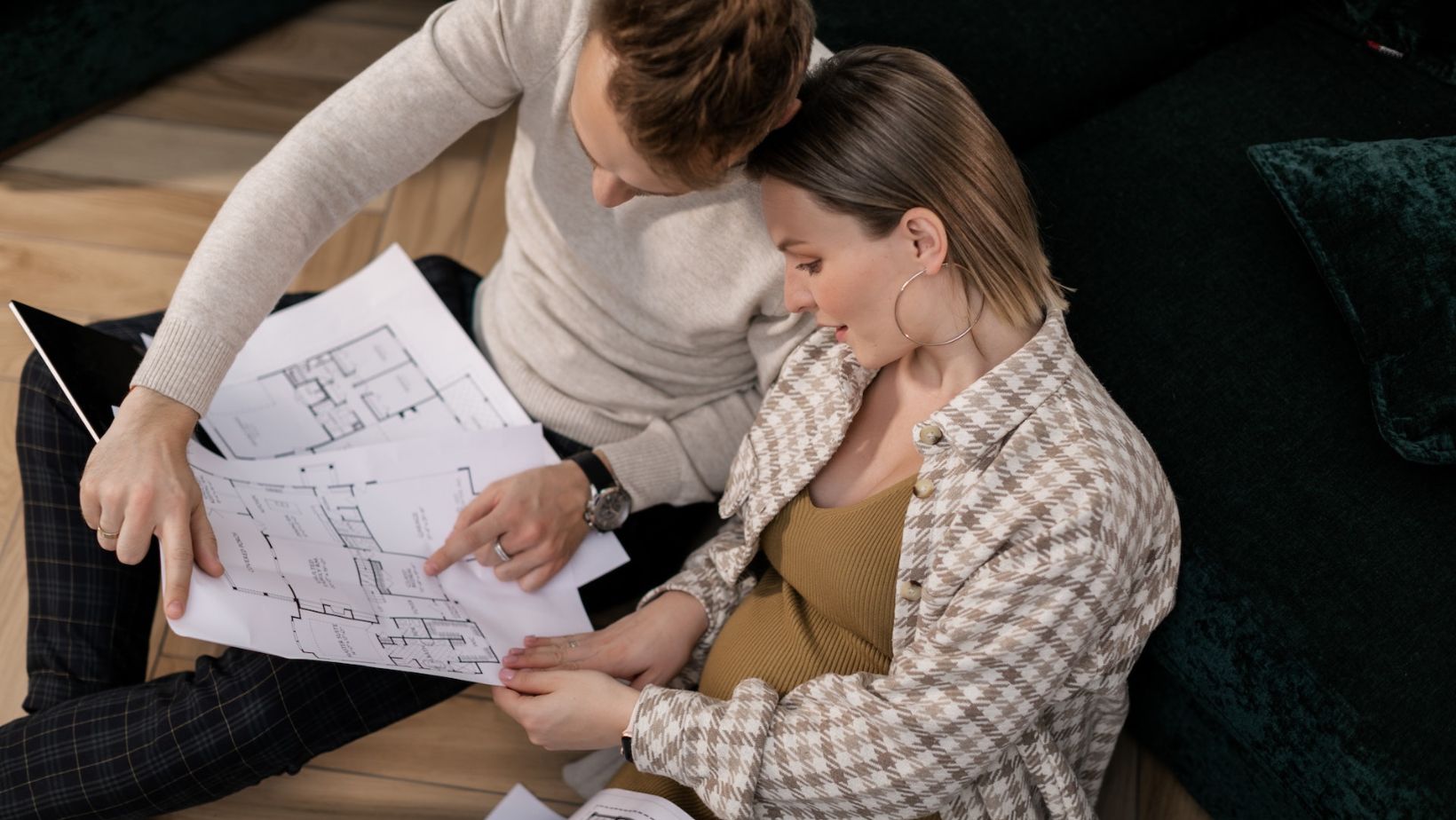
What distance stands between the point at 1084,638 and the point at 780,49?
54cm

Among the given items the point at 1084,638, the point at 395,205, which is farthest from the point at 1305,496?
the point at 395,205

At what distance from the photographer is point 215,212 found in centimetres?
184

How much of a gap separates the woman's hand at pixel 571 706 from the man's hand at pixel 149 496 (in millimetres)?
312

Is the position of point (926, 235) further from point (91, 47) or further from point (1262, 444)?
point (91, 47)

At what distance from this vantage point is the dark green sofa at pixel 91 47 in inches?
67.6

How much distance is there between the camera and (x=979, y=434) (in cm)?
98

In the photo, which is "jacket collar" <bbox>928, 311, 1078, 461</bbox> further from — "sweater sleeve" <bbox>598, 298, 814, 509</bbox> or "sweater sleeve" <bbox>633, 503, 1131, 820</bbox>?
"sweater sleeve" <bbox>598, 298, 814, 509</bbox>

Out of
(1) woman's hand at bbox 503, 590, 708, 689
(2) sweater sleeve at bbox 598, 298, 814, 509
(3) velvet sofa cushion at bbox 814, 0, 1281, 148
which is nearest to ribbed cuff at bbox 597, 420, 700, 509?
(2) sweater sleeve at bbox 598, 298, 814, 509

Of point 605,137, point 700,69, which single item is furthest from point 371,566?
point 700,69

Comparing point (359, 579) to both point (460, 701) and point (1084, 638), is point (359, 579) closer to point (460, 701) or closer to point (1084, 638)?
point (460, 701)

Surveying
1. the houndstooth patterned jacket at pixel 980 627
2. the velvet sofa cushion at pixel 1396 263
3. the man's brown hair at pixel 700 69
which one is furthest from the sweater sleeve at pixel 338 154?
the velvet sofa cushion at pixel 1396 263

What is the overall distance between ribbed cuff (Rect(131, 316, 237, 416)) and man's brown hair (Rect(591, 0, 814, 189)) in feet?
1.57

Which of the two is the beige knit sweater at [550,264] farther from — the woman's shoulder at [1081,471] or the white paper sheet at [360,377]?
the woman's shoulder at [1081,471]

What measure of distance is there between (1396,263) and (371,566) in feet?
3.59
